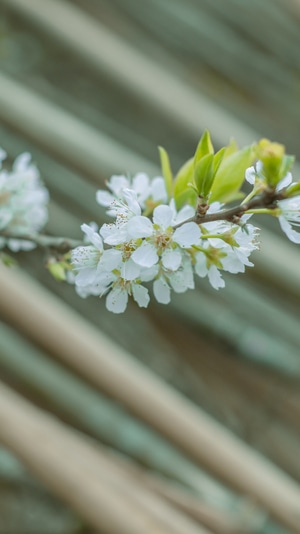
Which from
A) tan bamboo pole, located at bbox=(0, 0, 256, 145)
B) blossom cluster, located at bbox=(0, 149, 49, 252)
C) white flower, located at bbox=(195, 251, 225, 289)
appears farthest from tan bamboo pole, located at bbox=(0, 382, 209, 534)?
tan bamboo pole, located at bbox=(0, 0, 256, 145)

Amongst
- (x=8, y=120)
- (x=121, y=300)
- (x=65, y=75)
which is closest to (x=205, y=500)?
(x=8, y=120)

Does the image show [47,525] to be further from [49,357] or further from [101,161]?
[101,161]

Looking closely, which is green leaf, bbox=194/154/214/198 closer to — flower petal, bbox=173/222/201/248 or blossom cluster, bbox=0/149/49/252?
flower petal, bbox=173/222/201/248

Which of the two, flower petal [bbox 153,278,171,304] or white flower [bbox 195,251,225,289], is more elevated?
white flower [bbox 195,251,225,289]

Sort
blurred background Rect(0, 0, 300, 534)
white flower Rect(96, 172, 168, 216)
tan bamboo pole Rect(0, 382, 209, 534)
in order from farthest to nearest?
blurred background Rect(0, 0, 300, 534), tan bamboo pole Rect(0, 382, 209, 534), white flower Rect(96, 172, 168, 216)

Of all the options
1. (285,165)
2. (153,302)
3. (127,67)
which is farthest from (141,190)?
(153,302)

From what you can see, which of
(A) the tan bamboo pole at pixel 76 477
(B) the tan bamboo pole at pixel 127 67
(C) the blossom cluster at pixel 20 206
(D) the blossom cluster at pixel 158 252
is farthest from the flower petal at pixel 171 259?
(B) the tan bamboo pole at pixel 127 67
